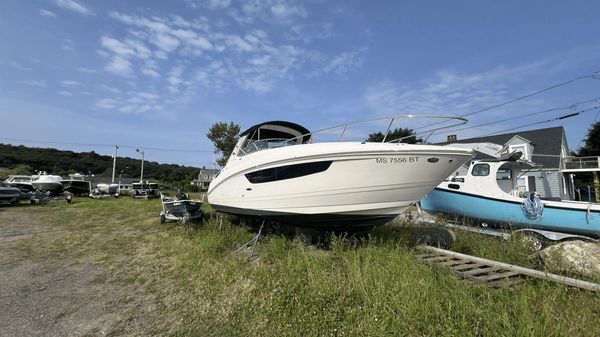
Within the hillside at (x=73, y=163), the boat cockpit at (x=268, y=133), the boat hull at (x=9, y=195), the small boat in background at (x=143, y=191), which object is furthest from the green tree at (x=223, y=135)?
the hillside at (x=73, y=163)

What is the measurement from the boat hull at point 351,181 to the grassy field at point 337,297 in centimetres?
66

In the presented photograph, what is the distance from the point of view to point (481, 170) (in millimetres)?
9156

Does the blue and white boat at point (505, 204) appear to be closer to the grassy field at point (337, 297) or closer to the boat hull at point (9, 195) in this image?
the grassy field at point (337, 297)

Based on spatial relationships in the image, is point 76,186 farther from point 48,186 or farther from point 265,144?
point 265,144

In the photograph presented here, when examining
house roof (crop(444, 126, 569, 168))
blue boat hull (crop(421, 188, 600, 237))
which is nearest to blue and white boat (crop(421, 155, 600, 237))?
blue boat hull (crop(421, 188, 600, 237))

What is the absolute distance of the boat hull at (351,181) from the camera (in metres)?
5.15

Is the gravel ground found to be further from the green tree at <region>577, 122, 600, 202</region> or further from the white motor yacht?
the green tree at <region>577, 122, 600, 202</region>

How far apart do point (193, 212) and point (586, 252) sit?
33.1ft

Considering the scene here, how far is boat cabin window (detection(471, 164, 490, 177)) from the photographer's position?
9039mm

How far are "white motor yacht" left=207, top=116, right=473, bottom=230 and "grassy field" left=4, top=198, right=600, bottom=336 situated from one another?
24.1 inches

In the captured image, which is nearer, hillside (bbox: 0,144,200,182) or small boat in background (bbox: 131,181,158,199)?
small boat in background (bbox: 131,181,158,199)

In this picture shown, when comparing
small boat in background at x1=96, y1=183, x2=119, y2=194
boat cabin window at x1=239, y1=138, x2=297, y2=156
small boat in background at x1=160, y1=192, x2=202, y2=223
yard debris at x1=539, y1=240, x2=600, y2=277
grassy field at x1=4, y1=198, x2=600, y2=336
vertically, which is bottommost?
grassy field at x1=4, y1=198, x2=600, y2=336

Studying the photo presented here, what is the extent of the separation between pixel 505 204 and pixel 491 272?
4617 mm

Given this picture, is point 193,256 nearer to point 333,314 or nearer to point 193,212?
point 333,314
